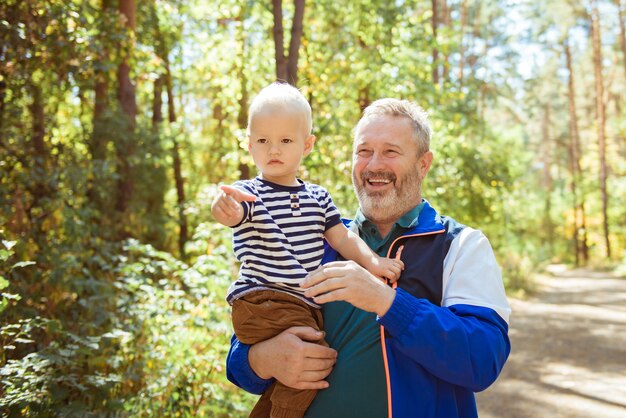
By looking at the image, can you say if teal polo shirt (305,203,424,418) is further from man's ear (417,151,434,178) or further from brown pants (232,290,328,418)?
man's ear (417,151,434,178)

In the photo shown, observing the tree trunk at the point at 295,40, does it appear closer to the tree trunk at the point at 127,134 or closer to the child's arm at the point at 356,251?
the child's arm at the point at 356,251

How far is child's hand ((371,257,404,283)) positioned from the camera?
89.8 inches

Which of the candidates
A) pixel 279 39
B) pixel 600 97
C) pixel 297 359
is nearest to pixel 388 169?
pixel 297 359

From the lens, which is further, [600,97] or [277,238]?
[600,97]

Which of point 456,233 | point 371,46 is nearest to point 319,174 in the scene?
point 371,46

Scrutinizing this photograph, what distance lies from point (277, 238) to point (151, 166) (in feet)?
37.6

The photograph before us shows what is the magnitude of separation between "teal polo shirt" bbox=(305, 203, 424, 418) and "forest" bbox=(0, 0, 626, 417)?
199 centimetres

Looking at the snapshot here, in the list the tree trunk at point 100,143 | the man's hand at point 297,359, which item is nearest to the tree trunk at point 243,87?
the tree trunk at point 100,143

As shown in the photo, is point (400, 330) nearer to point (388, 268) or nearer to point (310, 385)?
point (388, 268)

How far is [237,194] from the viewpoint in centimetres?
219

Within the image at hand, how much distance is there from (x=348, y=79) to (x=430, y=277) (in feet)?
24.8

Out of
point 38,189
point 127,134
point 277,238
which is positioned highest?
point 127,134

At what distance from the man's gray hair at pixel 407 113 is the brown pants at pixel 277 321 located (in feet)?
3.15

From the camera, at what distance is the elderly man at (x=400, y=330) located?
2043mm
